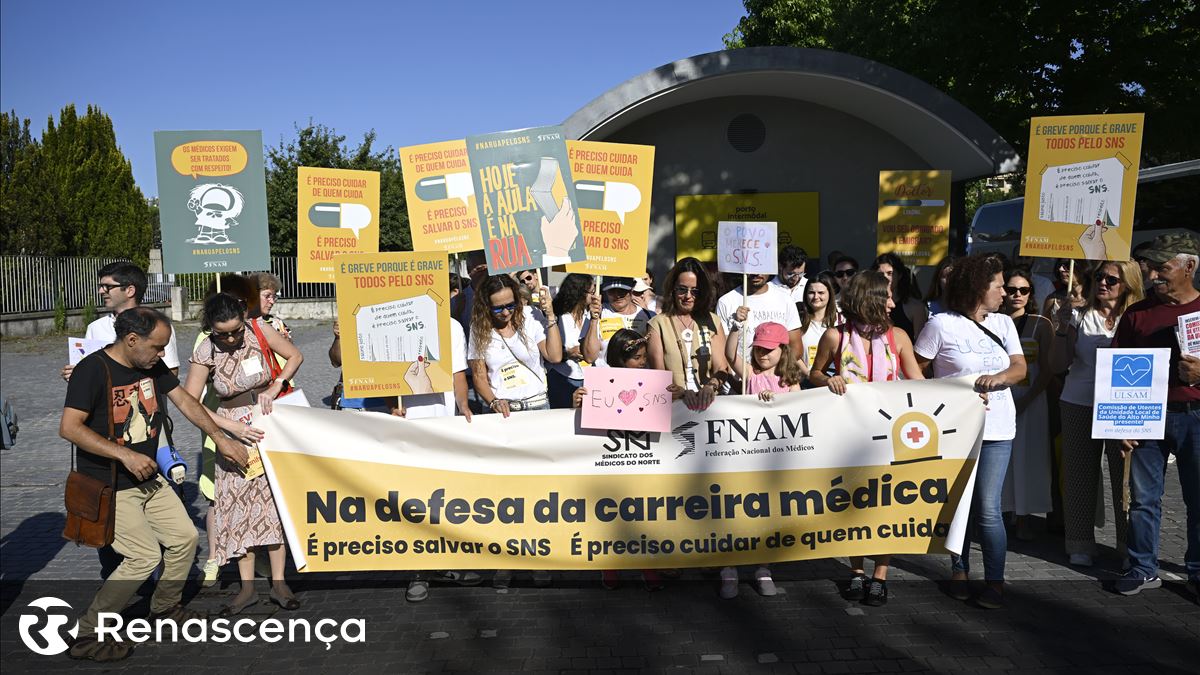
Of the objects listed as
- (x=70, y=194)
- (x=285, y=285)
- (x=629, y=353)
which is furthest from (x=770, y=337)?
(x=70, y=194)

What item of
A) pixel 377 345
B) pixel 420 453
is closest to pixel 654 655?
pixel 420 453

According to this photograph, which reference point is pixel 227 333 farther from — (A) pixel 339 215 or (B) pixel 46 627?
(B) pixel 46 627

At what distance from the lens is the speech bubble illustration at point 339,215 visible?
6379 millimetres

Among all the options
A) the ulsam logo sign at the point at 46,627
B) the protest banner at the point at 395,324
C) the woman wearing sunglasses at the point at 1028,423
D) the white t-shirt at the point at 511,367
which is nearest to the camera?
the ulsam logo sign at the point at 46,627

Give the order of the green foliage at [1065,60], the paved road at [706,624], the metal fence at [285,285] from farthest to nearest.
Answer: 1. the metal fence at [285,285]
2. the green foliage at [1065,60]
3. the paved road at [706,624]

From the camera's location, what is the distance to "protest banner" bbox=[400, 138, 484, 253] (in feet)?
21.8

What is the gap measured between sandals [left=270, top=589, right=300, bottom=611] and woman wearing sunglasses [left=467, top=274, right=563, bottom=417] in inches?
64.7

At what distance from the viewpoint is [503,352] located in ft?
19.1

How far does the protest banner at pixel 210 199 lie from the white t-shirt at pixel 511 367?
1.60 metres

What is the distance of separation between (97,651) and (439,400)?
227 centimetres

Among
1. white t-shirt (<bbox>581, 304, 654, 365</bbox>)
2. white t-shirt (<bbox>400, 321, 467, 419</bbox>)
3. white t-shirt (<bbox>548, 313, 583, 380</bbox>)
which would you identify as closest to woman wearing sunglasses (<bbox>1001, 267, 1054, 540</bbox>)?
white t-shirt (<bbox>581, 304, 654, 365</bbox>)

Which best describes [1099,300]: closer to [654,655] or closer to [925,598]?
[925,598]

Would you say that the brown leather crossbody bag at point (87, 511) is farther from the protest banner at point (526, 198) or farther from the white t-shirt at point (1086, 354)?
the white t-shirt at point (1086, 354)

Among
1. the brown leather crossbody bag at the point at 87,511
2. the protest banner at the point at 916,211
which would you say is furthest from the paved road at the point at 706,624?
the protest banner at the point at 916,211
